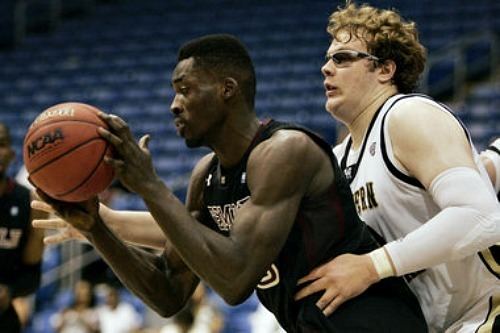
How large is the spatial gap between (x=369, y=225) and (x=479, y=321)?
53 centimetres

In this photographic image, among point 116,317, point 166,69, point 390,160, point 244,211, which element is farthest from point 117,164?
point 166,69

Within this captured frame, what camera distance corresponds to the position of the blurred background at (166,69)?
10.4 meters

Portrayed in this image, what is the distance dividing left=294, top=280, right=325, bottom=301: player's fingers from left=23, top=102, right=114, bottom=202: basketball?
2.47 feet

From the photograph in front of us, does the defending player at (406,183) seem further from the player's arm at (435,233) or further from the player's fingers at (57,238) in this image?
the player's fingers at (57,238)

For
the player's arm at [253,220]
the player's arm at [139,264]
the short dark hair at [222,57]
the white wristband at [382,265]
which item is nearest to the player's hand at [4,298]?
the player's arm at [139,264]

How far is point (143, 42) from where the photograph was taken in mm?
16000

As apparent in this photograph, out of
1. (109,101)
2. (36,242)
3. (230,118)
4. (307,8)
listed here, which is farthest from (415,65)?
(307,8)

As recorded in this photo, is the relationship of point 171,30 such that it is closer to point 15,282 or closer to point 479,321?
point 15,282

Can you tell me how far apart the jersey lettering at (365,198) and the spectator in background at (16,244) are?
2.61m

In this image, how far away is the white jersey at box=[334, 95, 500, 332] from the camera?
3357 millimetres

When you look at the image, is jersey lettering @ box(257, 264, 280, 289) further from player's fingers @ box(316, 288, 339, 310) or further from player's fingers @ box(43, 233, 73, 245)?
player's fingers @ box(43, 233, 73, 245)

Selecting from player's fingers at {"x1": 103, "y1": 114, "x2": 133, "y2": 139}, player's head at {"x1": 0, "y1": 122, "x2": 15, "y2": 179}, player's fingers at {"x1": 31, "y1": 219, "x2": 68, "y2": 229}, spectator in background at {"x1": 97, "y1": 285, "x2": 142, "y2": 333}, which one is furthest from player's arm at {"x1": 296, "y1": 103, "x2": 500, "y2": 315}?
spectator in background at {"x1": 97, "y1": 285, "x2": 142, "y2": 333}

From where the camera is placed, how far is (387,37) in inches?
145

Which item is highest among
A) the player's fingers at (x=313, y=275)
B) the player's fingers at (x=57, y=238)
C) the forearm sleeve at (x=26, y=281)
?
the player's fingers at (x=313, y=275)
